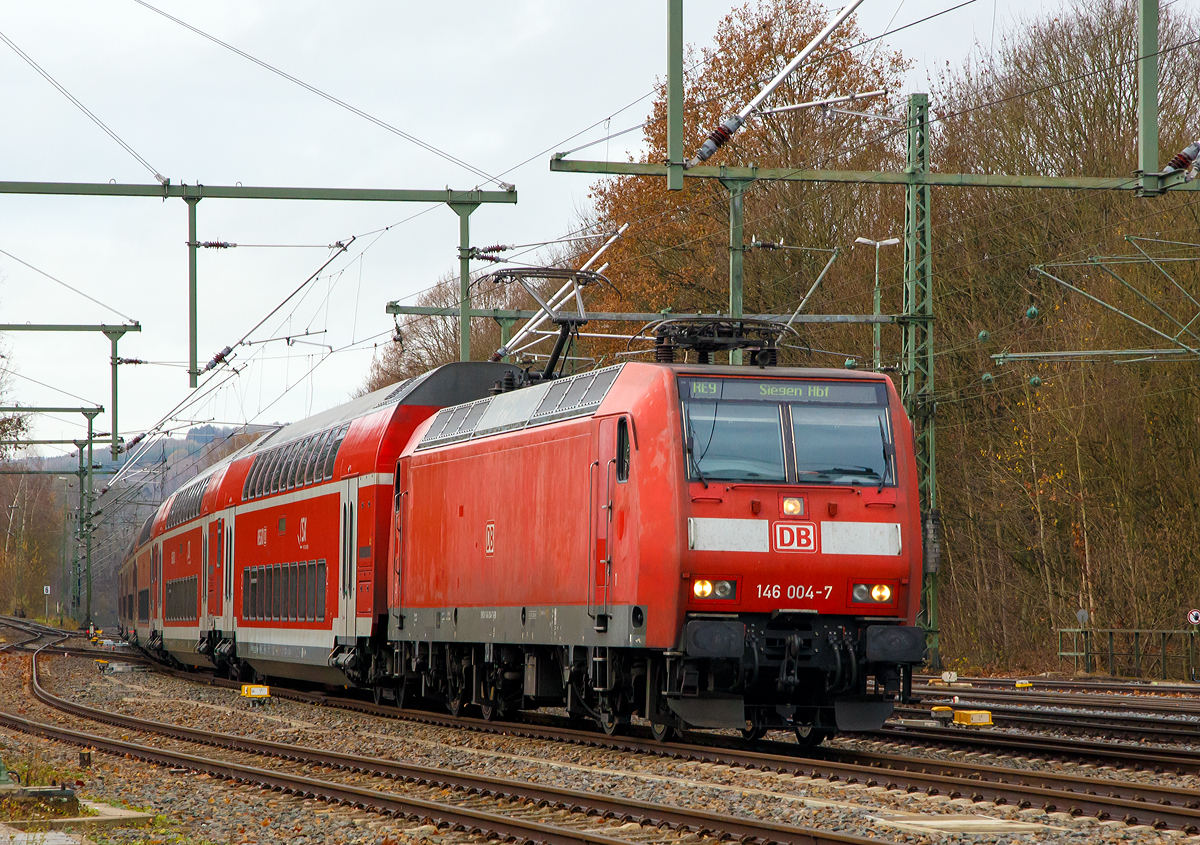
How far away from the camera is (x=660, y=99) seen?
4059 centimetres

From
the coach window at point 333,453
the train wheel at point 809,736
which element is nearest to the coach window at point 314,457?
the coach window at point 333,453

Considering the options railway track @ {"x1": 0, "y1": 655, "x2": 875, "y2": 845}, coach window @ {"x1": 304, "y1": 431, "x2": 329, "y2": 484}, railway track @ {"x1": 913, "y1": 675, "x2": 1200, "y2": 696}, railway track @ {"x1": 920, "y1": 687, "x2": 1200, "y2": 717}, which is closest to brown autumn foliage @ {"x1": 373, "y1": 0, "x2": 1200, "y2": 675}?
railway track @ {"x1": 913, "y1": 675, "x2": 1200, "y2": 696}

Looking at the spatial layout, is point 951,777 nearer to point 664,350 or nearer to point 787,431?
point 787,431

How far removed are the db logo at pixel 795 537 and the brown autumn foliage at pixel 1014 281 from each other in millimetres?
13055

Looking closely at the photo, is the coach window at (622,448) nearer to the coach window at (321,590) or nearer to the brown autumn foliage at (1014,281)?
the coach window at (321,590)

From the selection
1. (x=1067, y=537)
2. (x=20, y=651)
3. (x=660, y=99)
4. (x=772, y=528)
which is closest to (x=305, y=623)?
(x=772, y=528)

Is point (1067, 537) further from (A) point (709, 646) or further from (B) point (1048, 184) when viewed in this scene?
(A) point (709, 646)

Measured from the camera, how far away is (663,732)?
1463 cm

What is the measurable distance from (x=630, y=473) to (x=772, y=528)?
138cm

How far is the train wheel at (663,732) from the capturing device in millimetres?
14625

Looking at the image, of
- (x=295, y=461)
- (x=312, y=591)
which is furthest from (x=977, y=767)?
(x=295, y=461)

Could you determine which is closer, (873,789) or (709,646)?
(873,789)

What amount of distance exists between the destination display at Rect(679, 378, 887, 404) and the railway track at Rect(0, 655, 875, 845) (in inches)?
149

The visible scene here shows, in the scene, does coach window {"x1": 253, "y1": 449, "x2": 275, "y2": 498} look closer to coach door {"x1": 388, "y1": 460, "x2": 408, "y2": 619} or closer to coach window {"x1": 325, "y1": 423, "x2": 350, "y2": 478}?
coach window {"x1": 325, "y1": 423, "x2": 350, "y2": 478}
